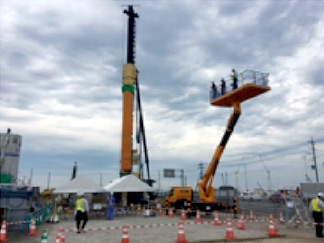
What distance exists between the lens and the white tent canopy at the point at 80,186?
2389 cm

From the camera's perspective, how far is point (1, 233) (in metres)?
11.9

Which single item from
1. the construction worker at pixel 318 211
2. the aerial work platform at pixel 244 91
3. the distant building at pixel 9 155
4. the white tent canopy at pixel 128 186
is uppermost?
the aerial work platform at pixel 244 91

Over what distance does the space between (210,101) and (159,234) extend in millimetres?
12452

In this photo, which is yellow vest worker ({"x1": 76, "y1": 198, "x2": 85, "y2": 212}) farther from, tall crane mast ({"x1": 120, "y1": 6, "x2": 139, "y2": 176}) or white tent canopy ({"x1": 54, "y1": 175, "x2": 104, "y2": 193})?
tall crane mast ({"x1": 120, "y1": 6, "x2": 139, "y2": 176})

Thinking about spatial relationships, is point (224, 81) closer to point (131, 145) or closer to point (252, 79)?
point (252, 79)

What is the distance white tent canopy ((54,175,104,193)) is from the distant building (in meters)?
6.05

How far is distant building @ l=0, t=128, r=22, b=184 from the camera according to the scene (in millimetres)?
17562

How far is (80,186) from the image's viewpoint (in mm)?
24203

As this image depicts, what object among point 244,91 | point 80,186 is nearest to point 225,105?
point 244,91

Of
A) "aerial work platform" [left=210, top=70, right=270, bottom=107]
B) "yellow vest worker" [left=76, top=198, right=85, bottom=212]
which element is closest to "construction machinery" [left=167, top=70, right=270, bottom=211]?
"aerial work platform" [left=210, top=70, right=270, bottom=107]

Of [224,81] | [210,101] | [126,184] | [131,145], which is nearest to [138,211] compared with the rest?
[126,184]

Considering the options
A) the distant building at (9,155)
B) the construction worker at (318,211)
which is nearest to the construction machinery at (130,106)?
the distant building at (9,155)

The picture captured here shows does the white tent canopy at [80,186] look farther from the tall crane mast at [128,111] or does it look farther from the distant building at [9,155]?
the tall crane mast at [128,111]

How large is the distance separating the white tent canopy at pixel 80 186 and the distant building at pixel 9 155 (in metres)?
6.05
